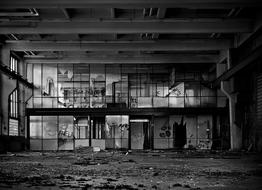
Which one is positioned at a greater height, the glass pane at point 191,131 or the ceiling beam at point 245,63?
the ceiling beam at point 245,63

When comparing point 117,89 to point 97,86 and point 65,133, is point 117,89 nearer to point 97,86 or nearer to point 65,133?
point 97,86

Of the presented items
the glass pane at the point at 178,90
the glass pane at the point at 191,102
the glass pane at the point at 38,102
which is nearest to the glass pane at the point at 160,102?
the glass pane at the point at 178,90

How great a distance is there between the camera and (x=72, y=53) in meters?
42.1

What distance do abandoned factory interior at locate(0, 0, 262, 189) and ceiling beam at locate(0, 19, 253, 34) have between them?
3248mm

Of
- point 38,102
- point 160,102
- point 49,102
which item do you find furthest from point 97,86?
point 160,102

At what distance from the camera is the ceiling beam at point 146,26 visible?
29.0 m

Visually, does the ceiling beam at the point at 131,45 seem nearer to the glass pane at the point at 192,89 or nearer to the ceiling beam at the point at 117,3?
the glass pane at the point at 192,89

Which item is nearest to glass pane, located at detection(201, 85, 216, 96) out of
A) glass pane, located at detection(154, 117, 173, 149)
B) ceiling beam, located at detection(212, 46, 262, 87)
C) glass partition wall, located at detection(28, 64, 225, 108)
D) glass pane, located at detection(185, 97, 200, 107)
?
glass partition wall, located at detection(28, 64, 225, 108)

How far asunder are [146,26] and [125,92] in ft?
59.0

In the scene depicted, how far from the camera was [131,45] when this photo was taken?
36531mm

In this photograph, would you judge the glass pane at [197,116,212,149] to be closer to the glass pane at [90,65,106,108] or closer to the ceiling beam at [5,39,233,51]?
the glass pane at [90,65,106,108]

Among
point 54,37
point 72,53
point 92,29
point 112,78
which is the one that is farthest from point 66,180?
point 112,78

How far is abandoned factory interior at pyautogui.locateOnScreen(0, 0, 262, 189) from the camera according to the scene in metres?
35.6

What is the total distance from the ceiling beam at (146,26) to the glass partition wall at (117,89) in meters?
17.1
